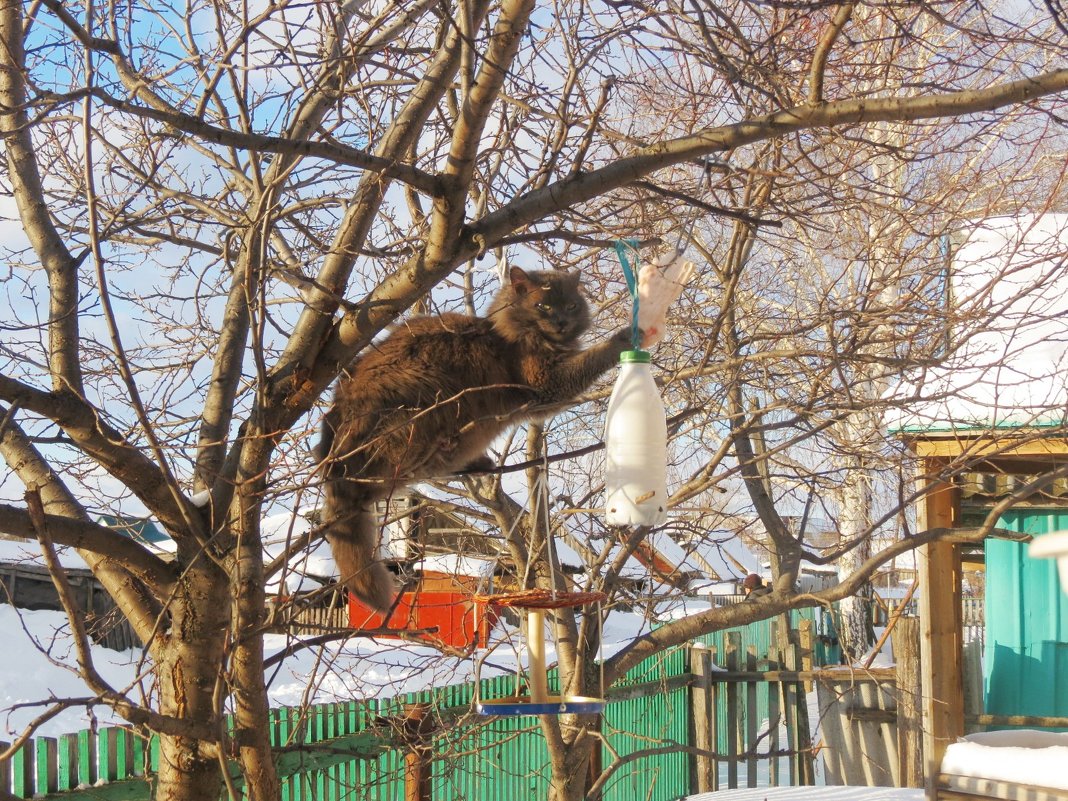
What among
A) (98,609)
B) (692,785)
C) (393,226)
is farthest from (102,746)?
(98,609)

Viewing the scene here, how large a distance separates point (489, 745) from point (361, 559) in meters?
1.27

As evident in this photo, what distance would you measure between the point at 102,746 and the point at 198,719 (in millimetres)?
2163

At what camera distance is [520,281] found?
13.0 feet

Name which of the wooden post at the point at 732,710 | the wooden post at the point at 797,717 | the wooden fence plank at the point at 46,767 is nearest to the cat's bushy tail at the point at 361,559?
the wooden fence plank at the point at 46,767

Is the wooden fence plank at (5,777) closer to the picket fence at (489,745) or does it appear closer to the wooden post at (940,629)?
the picket fence at (489,745)

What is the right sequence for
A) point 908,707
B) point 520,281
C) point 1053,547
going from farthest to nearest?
point 908,707
point 520,281
point 1053,547

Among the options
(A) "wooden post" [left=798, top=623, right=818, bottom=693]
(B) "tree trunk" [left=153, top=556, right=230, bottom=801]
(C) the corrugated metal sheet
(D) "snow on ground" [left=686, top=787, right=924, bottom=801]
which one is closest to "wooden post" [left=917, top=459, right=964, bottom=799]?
(C) the corrugated metal sheet

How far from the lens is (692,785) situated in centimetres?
868

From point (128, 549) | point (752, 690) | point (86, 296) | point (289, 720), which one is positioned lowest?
point (752, 690)

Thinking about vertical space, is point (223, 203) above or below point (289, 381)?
above

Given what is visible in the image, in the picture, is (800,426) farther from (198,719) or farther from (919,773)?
(919,773)

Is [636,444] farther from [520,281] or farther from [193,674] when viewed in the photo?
[520,281]

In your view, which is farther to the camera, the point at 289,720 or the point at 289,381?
the point at 289,720

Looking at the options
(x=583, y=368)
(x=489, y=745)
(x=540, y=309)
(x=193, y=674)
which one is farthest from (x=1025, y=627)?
(x=193, y=674)
